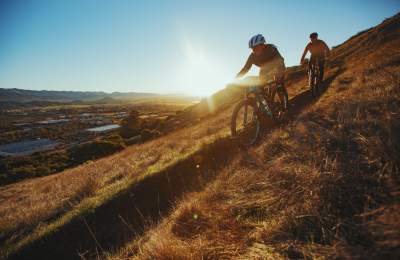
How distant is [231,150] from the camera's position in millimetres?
8609

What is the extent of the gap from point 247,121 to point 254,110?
0.46 meters

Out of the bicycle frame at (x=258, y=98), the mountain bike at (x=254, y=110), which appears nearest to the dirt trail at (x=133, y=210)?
the mountain bike at (x=254, y=110)

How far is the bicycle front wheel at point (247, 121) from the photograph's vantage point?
7.91 metres

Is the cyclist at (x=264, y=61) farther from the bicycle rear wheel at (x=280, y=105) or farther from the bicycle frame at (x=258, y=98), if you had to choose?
the bicycle rear wheel at (x=280, y=105)

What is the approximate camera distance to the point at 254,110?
7.95m

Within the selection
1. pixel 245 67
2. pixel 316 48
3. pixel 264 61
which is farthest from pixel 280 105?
pixel 316 48

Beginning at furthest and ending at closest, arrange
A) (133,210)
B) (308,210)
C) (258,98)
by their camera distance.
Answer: (258,98) → (133,210) → (308,210)

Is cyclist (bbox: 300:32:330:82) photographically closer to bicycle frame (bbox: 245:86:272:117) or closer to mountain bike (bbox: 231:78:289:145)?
mountain bike (bbox: 231:78:289:145)

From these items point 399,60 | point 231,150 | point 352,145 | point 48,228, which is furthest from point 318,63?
point 48,228

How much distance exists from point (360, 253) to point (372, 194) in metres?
0.80

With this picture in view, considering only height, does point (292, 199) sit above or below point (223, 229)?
above

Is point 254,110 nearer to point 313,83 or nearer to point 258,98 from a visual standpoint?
point 258,98

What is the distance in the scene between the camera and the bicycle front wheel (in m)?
7.91

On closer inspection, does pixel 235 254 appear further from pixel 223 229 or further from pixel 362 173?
pixel 362 173
